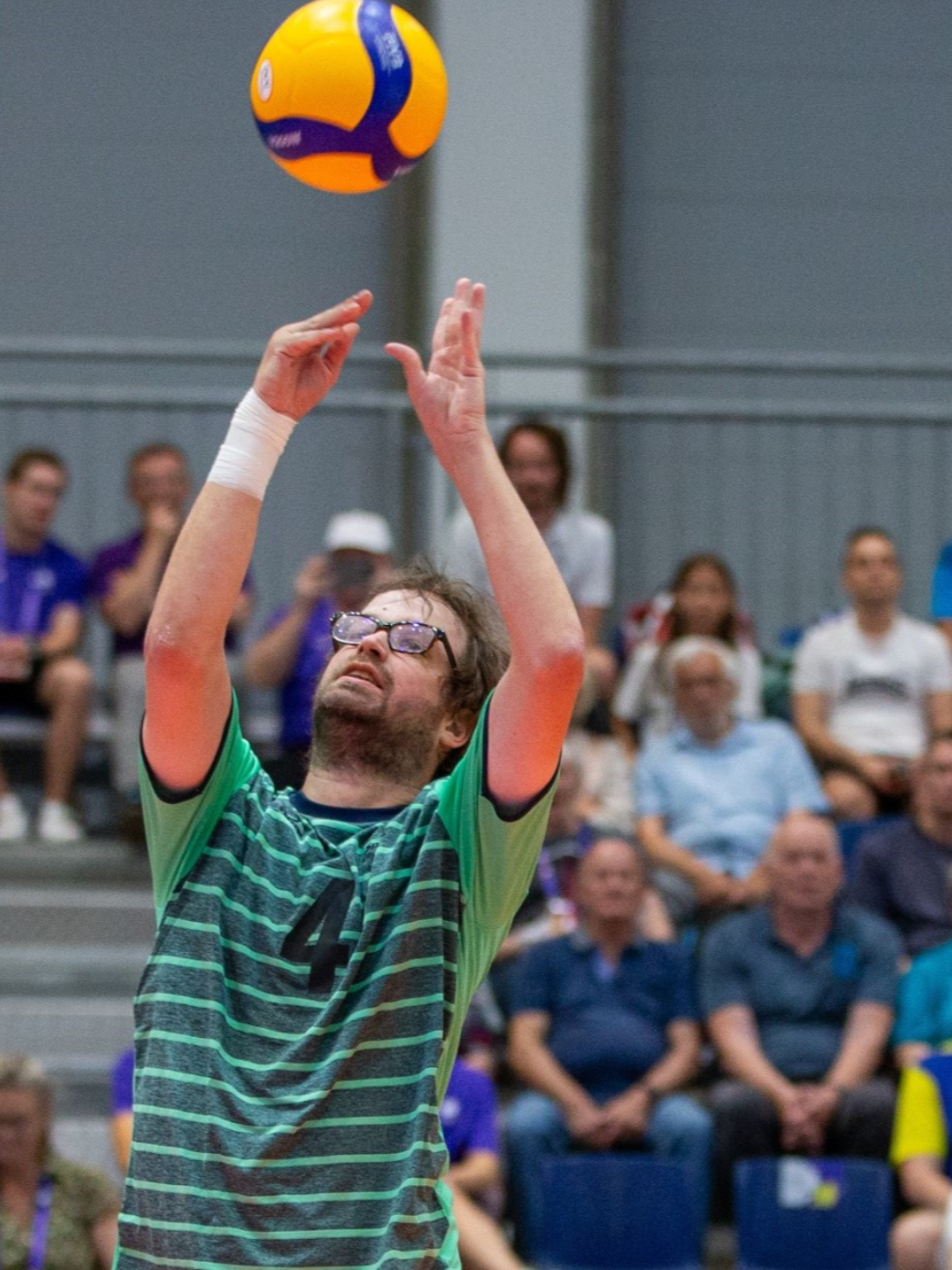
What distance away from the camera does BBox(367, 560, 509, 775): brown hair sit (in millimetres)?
2959

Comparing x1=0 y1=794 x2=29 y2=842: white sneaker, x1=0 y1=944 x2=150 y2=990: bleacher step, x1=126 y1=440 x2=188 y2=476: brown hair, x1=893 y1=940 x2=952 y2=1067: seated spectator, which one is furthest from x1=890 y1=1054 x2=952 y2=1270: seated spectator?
x1=126 y1=440 x2=188 y2=476: brown hair

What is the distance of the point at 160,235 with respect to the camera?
9.58 m

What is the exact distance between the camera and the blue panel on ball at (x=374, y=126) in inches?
131

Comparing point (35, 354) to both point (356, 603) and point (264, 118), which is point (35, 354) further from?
point (264, 118)

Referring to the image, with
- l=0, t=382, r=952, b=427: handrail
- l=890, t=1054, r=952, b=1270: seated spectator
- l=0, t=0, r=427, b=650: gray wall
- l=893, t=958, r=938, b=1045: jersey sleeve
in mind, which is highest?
l=0, t=0, r=427, b=650: gray wall

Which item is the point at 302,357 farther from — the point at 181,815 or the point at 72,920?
the point at 72,920

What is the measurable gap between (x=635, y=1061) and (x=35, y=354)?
3.49 meters

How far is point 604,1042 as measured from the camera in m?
6.37

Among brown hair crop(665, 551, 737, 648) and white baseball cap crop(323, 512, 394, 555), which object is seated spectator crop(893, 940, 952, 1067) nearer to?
brown hair crop(665, 551, 737, 648)

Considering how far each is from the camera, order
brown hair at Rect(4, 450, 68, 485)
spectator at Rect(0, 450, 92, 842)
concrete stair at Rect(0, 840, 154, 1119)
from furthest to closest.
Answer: brown hair at Rect(4, 450, 68, 485) < spectator at Rect(0, 450, 92, 842) < concrete stair at Rect(0, 840, 154, 1119)

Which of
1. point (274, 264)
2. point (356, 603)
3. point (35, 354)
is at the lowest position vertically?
point (356, 603)

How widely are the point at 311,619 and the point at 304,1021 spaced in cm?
477

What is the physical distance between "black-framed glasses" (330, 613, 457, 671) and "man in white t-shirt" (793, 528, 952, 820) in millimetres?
4994

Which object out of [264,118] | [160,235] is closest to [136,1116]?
[264,118]
